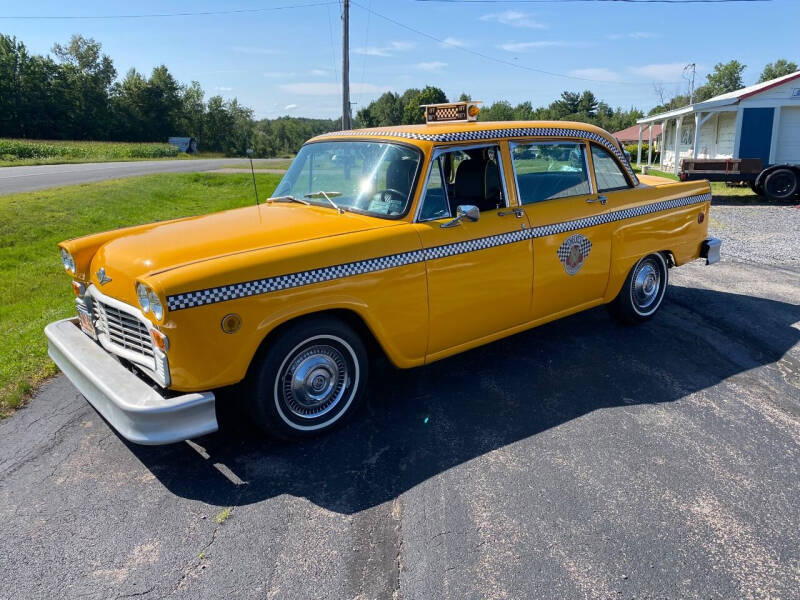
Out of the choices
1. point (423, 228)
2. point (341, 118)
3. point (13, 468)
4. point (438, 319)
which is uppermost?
point (341, 118)

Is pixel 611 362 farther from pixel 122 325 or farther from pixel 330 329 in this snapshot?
pixel 122 325

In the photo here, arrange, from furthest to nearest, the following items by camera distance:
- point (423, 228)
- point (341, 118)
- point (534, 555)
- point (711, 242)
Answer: point (341, 118) → point (711, 242) → point (423, 228) → point (534, 555)

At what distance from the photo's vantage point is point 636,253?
539 cm

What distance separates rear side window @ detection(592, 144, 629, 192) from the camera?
520 cm

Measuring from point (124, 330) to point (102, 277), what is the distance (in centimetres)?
41

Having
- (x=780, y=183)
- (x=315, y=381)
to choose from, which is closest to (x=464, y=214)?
(x=315, y=381)

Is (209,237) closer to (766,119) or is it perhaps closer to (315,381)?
(315,381)

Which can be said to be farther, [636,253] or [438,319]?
[636,253]

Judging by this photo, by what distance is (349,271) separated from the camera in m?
3.56

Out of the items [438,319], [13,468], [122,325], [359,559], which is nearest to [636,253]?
[438,319]

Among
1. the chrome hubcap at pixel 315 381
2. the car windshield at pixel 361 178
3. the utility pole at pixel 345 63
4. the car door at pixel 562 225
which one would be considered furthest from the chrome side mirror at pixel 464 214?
the utility pole at pixel 345 63

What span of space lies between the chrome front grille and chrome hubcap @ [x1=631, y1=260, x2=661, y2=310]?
4.27 m

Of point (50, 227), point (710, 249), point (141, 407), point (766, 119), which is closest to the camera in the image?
point (141, 407)

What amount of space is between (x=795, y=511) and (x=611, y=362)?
2020 mm
